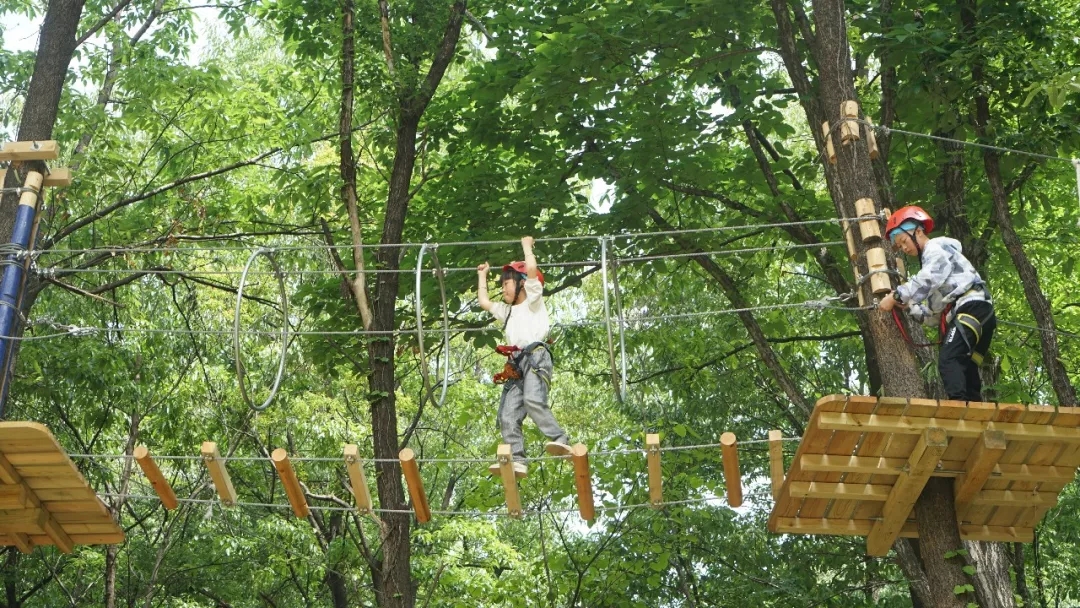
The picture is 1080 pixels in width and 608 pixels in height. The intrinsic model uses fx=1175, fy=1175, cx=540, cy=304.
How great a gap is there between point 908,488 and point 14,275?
5085 millimetres

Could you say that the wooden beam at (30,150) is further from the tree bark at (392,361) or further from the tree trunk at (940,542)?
the tree trunk at (940,542)

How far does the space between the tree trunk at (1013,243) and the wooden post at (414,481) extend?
419 cm

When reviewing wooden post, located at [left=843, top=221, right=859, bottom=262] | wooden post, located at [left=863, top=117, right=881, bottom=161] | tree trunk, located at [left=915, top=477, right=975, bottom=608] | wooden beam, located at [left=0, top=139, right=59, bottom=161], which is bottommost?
tree trunk, located at [left=915, top=477, right=975, bottom=608]

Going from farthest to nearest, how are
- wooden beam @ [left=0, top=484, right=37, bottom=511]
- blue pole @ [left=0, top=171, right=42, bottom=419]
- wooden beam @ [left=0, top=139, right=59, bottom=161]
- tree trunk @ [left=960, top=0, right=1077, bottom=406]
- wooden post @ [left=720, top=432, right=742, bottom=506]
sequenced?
1. tree trunk @ [left=960, top=0, right=1077, bottom=406]
2. wooden beam @ [left=0, top=139, right=59, bottom=161]
3. blue pole @ [left=0, top=171, right=42, bottom=419]
4. wooden beam @ [left=0, top=484, right=37, bottom=511]
5. wooden post @ [left=720, top=432, right=742, bottom=506]

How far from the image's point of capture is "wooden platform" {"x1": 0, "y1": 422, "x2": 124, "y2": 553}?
6055 millimetres

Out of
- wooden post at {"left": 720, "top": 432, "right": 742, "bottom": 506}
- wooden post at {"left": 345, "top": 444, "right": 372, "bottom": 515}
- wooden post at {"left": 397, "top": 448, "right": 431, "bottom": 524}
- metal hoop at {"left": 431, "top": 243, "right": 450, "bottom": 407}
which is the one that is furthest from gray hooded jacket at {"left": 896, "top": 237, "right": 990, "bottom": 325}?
wooden post at {"left": 345, "top": 444, "right": 372, "bottom": 515}

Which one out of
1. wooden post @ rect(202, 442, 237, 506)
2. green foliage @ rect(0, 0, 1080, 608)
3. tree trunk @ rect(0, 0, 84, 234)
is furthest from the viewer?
green foliage @ rect(0, 0, 1080, 608)

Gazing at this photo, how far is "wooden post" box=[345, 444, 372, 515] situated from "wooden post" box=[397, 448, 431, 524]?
8.8 inches

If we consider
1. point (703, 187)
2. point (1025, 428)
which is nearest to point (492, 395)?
point (703, 187)

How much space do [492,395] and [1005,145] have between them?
30.8ft

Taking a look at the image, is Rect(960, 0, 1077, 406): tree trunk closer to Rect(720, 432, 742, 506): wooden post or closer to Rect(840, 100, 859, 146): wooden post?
Rect(840, 100, 859, 146): wooden post

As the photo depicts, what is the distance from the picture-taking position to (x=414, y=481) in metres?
6.14

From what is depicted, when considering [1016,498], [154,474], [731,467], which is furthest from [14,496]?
[1016,498]

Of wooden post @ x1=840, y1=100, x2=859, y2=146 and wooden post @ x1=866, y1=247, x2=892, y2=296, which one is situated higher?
wooden post @ x1=840, y1=100, x2=859, y2=146
